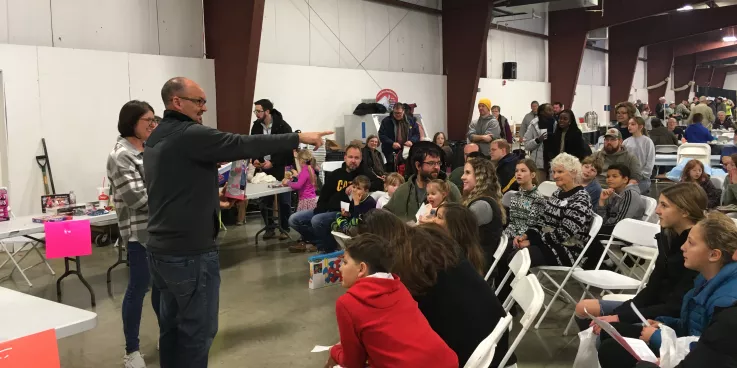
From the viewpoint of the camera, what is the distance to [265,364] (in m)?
3.58

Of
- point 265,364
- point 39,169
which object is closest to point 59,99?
point 39,169

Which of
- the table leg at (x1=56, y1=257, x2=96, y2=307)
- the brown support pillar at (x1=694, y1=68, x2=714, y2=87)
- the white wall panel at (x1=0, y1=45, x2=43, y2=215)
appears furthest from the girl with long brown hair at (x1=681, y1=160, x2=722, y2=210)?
the brown support pillar at (x1=694, y1=68, x2=714, y2=87)

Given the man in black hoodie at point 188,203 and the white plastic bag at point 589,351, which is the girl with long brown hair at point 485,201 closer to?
the white plastic bag at point 589,351

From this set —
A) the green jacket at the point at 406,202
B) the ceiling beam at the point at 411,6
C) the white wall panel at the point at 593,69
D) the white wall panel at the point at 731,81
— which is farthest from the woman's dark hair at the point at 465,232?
the white wall panel at the point at 731,81

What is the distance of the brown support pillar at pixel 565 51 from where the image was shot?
51.9 feet

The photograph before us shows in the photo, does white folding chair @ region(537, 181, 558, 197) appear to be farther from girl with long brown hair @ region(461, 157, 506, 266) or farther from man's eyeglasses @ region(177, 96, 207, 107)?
man's eyeglasses @ region(177, 96, 207, 107)

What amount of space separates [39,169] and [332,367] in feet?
18.6

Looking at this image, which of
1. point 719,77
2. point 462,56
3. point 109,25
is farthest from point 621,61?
point 109,25

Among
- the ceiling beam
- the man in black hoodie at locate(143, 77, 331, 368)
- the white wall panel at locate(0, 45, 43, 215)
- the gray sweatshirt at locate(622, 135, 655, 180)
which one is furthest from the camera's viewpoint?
the ceiling beam

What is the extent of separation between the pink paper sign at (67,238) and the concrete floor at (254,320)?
535mm

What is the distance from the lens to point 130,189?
321 centimetres

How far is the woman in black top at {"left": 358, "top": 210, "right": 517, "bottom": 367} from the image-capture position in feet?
7.51

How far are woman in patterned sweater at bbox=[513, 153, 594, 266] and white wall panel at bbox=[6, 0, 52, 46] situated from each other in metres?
5.71

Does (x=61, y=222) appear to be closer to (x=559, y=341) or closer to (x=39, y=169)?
(x=39, y=169)
